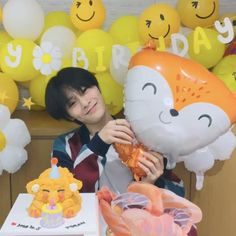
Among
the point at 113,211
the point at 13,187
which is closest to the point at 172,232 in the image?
the point at 113,211

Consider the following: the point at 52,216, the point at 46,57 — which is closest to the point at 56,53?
the point at 46,57

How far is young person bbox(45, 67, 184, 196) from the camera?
154 cm

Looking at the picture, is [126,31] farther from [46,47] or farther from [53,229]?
[53,229]

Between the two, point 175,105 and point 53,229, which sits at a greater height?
point 175,105

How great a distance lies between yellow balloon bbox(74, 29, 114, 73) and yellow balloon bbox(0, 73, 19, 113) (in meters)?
0.29

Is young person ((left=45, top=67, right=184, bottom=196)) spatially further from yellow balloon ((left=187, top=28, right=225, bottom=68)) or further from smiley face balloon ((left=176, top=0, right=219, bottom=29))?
smiley face balloon ((left=176, top=0, right=219, bottom=29))

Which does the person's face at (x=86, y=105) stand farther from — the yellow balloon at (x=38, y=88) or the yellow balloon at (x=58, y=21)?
the yellow balloon at (x=58, y=21)

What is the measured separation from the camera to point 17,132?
1.79 m

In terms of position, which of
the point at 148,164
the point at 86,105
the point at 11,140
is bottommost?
the point at 11,140

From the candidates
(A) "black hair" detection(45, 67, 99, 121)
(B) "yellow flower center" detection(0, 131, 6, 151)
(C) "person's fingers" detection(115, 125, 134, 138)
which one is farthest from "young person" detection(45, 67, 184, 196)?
(B) "yellow flower center" detection(0, 131, 6, 151)

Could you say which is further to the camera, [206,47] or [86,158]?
[206,47]

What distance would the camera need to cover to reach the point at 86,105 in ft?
5.12

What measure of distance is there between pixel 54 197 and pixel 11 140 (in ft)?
2.28

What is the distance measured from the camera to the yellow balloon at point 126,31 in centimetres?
185
